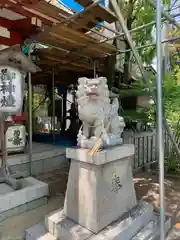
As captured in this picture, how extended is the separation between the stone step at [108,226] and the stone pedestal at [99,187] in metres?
0.06

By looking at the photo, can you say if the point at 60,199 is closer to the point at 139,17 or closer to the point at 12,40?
the point at 12,40

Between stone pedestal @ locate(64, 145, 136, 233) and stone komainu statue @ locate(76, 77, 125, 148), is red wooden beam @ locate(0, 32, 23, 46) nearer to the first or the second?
stone komainu statue @ locate(76, 77, 125, 148)

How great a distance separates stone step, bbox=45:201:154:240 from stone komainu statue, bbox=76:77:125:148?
982 millimetres

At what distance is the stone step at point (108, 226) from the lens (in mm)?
2370

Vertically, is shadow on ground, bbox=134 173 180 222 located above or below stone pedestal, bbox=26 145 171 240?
below

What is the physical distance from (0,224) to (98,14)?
369 centimetres

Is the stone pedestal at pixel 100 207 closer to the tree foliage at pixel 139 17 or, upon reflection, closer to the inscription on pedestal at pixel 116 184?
the inscription on pedestal at pixel 116 184

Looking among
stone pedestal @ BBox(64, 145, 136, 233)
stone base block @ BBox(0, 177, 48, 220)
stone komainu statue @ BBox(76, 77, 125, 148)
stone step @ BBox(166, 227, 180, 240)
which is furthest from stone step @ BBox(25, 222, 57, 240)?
stone step @ BBox(166, 227, 180, 240)

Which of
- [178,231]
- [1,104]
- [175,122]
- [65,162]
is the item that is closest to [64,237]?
[178,231]

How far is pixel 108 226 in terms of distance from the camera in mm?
2496

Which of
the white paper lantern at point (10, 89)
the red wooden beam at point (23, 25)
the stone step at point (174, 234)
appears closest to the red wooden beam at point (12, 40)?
the red wooden beam at point (23, 25)

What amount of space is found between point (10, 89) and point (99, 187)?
2.02m

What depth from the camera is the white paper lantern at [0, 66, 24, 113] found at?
3158 millimetres

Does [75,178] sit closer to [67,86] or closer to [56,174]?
[56,174]
